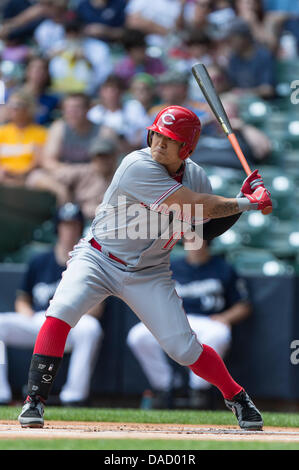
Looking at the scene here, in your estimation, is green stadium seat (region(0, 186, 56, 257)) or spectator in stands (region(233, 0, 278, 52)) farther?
spectator in stands (region(233, 0, 278, 52))

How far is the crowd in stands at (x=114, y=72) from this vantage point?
7.57m

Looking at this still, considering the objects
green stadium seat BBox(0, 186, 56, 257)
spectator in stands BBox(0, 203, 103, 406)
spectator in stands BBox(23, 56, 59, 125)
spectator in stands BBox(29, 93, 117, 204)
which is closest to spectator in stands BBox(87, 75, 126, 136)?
spectator in stands BBox(29, 93, 117, 204)

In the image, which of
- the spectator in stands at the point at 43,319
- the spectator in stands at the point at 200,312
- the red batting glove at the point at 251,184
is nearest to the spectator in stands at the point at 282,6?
the spectator in stands at the point at 200,312

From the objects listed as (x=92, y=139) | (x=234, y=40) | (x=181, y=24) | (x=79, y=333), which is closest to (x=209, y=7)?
(x=181, y=24)

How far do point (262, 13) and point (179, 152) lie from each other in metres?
5.86

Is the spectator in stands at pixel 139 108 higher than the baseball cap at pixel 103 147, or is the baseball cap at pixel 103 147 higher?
the spectator in stands at pixel 139 108

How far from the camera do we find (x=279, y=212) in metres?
7.55

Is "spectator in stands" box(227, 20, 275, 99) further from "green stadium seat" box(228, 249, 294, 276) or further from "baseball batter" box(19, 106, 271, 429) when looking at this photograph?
"baseball batter" box(19, 106, 271, 429)

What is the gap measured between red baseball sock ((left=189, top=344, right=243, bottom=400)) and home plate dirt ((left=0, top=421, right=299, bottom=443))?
7.9 inches

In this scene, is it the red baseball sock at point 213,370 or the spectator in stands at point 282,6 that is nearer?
the red baseball sock at point 213,370

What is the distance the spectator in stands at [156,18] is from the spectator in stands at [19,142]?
2.40 m

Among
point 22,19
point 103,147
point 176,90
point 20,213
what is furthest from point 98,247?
point 22,19

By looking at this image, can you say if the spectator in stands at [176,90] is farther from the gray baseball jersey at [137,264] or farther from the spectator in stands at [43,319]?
the gray baseball jersey at [137,264]

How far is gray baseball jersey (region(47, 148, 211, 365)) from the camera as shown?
3.80m
